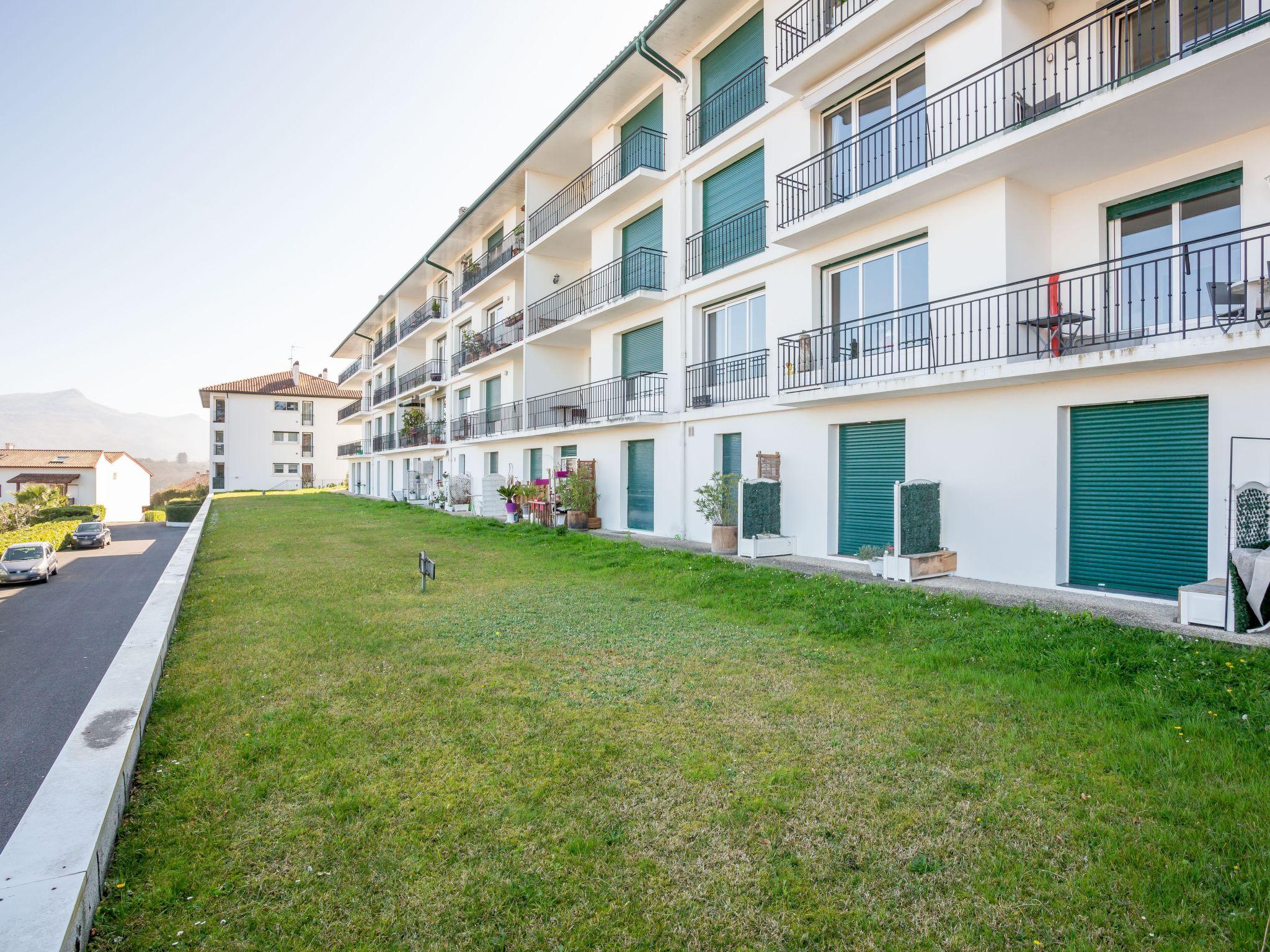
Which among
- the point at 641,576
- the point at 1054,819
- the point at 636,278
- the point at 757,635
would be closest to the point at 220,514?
the point at 636,278

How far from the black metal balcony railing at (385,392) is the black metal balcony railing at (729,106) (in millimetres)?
25590

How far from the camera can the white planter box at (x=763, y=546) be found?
1137cm

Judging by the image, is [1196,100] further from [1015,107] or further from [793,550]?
[793,550]

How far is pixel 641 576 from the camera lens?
32.3ft

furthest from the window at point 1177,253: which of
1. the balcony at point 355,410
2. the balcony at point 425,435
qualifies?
the balcony at point 355,410

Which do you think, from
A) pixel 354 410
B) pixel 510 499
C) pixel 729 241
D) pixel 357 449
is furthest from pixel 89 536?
pixel 729 241

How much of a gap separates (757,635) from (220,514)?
25.9 meters

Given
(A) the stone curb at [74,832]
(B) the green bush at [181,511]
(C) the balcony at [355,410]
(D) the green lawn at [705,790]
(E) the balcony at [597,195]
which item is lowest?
(B) the green bush at [181,511]

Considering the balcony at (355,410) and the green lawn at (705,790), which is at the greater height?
the balcony at (355,410)

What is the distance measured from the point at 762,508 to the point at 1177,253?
6.60m

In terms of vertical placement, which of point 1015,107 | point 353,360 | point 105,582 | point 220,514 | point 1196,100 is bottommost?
point 105,582

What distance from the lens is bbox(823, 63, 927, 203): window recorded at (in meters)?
10.1

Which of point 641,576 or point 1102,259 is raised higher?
point 1102,259

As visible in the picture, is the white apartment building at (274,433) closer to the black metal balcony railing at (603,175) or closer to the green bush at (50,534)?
the green bush at (50,534)
